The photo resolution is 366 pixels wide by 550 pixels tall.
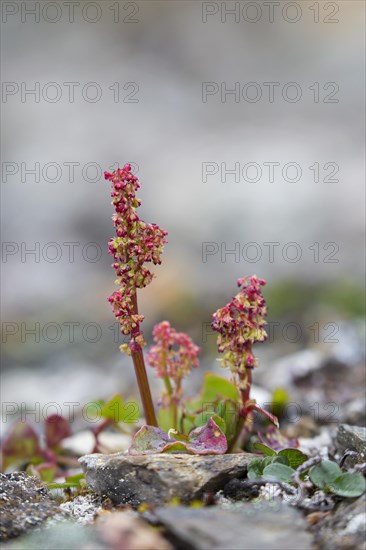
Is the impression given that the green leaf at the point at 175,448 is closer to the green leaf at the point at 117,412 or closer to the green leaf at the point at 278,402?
the green leaf at the point at 117,412

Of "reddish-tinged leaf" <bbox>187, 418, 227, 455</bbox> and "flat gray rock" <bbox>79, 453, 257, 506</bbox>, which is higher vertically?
"reddish-tinged leaf" <bbox>187, 418, 227, 455</bbox>

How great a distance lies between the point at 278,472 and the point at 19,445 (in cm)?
222

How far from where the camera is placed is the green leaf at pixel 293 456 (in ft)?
9.87

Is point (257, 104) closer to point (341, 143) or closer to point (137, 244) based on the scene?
point (341, 143)

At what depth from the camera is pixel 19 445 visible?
4.51 m

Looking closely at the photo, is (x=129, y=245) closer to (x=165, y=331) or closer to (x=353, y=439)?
(x=165, y=331)

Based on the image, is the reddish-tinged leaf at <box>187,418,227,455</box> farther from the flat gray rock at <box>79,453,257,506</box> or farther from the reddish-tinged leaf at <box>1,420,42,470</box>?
the reddish-tinged leaf at <box>1,420,42,470</box>

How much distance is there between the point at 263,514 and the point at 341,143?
574 inches

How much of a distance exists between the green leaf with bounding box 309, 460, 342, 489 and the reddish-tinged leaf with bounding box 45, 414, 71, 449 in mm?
2284

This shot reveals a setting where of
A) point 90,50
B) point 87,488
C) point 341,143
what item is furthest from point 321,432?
point 90,50

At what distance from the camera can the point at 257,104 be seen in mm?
19516

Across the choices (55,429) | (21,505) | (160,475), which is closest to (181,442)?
(160,475)

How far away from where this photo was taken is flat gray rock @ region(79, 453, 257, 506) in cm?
274

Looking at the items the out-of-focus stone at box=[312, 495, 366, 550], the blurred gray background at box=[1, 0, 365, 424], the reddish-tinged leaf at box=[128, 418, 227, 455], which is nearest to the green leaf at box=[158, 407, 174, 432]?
the reddish-tinged leaf at box=[128, 418, 227, 455]
